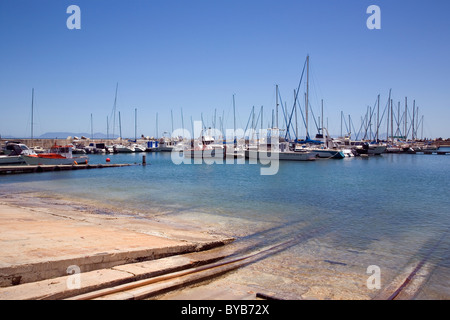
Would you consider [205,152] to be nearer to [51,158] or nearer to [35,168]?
[51,158]

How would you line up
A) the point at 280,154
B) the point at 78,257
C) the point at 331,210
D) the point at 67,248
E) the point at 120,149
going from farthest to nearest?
1. the point at 120,149
2. the point at 280,154
3. the point at 331,210
4. the point at 67,248
5. the point at 78,257

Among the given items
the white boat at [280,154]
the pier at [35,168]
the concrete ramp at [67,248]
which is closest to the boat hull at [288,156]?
the white boat at [280,154]

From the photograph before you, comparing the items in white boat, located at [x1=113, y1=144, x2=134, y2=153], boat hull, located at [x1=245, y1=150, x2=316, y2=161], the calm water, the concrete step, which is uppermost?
white boat, located at [x1=113, y1=144, x2=134, y2=153]

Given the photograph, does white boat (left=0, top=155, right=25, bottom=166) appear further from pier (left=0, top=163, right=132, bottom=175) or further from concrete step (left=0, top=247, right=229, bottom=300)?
concrete step (left=0, top=247, right=229, bottom=300)

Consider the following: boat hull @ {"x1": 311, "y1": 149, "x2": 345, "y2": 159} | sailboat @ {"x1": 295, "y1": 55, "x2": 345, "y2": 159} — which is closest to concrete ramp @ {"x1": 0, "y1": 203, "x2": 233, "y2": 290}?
sailboat @ {"x1": 295, "y1": 55, "x2": 345, "y2": 159}

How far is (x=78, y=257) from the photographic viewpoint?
22.7ft

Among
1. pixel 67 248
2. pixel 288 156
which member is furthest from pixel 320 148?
pixel 67 248

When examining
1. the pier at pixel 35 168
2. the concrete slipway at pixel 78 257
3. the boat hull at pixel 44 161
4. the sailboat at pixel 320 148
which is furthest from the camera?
the sailboat at pixel 320 148

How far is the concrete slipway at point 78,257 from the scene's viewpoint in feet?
19.3

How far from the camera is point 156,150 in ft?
338

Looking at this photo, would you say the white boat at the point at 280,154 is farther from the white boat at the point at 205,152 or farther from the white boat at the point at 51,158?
the white boat at the point at 51,158

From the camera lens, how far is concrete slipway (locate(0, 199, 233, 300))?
5.88m
